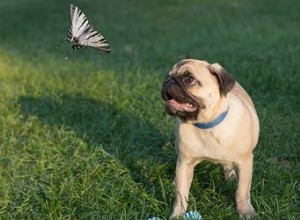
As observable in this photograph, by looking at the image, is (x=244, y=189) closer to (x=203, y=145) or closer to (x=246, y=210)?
(x=246, y=210)

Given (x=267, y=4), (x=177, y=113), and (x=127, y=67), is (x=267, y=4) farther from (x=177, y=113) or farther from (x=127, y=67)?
(x=177, y=113)

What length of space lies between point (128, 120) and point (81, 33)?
7.76 feet

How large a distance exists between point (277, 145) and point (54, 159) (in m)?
1.96

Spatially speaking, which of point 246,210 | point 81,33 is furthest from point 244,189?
point 81,33

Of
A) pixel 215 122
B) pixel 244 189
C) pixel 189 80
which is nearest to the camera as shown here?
pixel 189 80

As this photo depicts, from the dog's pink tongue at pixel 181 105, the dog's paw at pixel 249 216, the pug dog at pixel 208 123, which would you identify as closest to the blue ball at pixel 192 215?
the pug dog at pixel 208 123

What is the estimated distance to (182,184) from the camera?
3875 mm

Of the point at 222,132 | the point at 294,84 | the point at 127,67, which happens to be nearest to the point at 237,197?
the point at 222,132

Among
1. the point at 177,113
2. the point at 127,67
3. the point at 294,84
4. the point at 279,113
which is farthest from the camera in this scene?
the point at 127,67

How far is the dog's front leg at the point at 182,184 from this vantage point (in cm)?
381

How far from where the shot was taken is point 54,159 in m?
4.87

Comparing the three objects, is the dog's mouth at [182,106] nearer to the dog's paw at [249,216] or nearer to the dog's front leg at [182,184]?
the dog's front leg at [182,184]

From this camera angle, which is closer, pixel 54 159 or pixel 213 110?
pixel 213 110

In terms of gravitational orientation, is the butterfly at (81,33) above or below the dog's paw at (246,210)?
above
